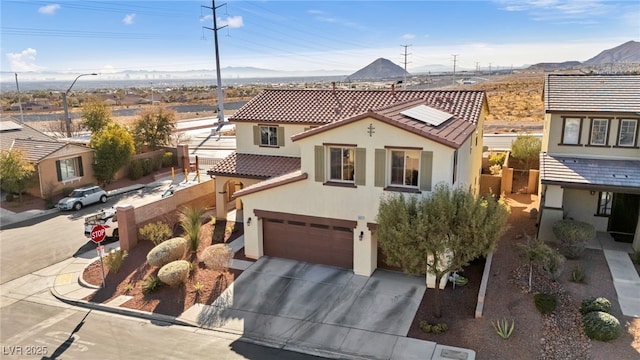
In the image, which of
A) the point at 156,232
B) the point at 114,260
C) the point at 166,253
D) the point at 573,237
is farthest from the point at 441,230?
the point at 114,260

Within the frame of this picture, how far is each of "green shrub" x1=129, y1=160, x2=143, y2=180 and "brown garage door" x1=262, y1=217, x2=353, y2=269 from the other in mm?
20192

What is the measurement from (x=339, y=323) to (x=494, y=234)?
5755 mm

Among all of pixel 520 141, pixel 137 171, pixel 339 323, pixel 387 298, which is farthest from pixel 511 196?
pixel 137 171

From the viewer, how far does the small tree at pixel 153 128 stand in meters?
40.7

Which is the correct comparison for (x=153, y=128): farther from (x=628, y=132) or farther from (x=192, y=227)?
(x=628, y=132)

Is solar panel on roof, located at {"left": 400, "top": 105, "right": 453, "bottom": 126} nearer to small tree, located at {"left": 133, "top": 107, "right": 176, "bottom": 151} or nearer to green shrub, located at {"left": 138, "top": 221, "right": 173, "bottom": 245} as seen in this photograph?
green shrub, located at {"left": 138, "top": 221, "right": 173, "bottom": 245}

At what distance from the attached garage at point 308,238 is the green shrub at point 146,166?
20.8 meters

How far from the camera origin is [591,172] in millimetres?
20656

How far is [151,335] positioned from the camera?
52.7 ft

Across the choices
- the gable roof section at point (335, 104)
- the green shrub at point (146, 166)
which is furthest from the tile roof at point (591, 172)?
the green shrub at point (146, 166)

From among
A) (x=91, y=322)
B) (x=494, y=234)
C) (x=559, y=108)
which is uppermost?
(x=559, y=108)

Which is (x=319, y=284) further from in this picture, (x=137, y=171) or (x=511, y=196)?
(x=137, y=171)

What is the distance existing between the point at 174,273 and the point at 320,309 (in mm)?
5962

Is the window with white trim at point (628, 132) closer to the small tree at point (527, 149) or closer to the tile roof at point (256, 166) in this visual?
Answer: the small tree at point (527, 149)
